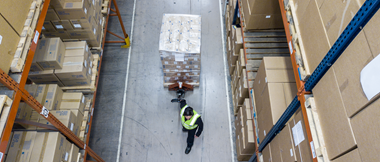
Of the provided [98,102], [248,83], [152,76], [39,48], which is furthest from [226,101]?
[39,48]

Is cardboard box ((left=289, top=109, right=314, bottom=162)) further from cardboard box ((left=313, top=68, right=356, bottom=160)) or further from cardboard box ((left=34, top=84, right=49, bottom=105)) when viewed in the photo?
cardboard box ((left=34, top=84, right=49, bottom=105))

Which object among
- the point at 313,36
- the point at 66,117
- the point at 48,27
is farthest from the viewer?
the point at 48,27

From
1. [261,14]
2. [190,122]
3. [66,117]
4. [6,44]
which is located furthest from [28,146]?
[261,14]

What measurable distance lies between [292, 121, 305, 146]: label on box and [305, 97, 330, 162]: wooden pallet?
0.29 meters

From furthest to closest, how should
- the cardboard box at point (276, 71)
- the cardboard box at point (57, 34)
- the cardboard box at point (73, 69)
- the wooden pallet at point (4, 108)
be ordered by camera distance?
the cardboard box at point (57, 34) < the cardboard box at point (73, 69) < the cardboard box at point (276, 71) < the wooden pallet at point (4, 108)

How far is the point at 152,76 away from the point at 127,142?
213 centimetres

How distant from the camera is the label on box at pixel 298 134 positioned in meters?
2.83

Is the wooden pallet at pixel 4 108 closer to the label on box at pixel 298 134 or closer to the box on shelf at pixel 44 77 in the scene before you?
the box on shelf at pixel 44 77

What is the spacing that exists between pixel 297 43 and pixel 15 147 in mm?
4696

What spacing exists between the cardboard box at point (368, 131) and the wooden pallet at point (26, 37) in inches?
156

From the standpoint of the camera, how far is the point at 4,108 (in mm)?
2764

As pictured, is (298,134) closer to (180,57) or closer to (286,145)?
(286,145)

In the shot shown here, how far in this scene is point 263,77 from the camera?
162 inches

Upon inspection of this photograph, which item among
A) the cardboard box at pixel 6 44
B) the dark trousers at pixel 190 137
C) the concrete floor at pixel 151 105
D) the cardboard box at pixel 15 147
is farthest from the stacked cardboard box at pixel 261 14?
the cardboard box at pixel 15 147
